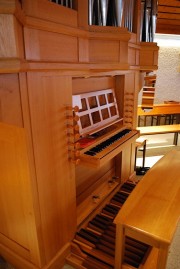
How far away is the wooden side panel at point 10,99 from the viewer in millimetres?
1297

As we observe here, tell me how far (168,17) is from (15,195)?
14.7ft

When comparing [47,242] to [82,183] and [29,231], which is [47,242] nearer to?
[29,231]

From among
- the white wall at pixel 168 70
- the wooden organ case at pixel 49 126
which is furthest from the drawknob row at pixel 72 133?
the white wall at pixel 168 70

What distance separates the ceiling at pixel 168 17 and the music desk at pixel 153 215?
3.05 meters

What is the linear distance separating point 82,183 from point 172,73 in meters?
5.28

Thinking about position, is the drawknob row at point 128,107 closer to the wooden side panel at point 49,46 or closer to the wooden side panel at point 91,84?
the wooden side panel at point 91,84

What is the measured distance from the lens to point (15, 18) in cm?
107

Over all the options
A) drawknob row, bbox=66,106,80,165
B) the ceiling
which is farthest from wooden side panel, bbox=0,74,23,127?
the ceiling

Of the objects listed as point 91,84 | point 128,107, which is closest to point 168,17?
point 128,107

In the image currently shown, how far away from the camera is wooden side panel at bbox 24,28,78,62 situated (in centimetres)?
133

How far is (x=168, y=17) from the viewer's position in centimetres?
432

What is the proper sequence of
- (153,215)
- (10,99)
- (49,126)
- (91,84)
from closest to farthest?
1. (10,99)
2. (49,126)
3. (153,215)
4. (91,84)

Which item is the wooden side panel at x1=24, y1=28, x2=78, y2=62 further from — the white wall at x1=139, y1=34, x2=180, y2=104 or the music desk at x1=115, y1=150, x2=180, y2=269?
the white wall at x1=139, y1=34, x2=180, y2=104

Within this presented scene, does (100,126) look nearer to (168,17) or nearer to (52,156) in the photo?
(52,156)
